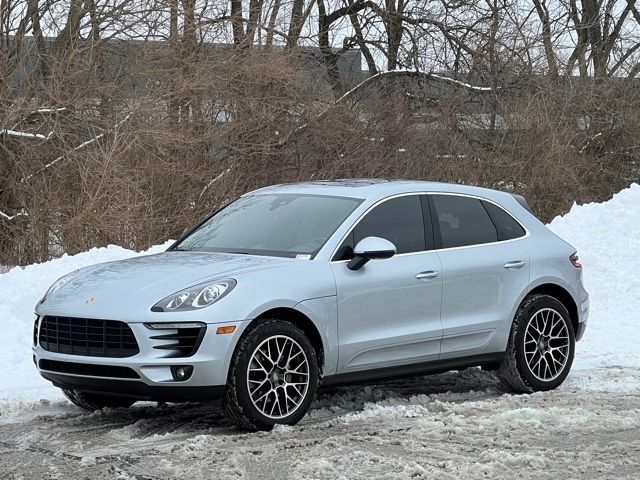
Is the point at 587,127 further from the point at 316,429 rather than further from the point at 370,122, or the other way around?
the point at 316,429

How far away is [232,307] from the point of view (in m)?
7.43

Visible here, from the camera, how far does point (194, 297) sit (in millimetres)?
7445

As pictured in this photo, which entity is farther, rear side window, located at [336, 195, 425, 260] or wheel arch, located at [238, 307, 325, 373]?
rear side window, located at [336, 195, 425, 260]

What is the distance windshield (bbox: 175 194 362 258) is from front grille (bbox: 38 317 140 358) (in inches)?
50.4

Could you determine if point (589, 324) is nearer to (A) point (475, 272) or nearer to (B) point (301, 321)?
(A) point (475, 272)

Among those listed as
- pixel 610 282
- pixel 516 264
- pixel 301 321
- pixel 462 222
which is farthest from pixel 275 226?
pixel 610 282

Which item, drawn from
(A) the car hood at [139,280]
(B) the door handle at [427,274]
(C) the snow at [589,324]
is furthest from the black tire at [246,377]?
(B) the door handle at [427,274]

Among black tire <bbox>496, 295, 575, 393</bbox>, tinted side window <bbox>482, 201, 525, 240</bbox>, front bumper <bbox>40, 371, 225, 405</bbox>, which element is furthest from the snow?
tinted side window <bbox>482, 201, 525, 240</bbox>

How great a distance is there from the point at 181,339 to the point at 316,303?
0.97 metres

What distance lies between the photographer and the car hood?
750cm

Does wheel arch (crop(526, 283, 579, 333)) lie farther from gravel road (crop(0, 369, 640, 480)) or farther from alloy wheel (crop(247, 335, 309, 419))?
alloy wheel (crop(247, 335, 309, 419))

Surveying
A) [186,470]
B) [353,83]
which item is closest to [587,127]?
[353,83]

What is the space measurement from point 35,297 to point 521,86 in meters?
15.9

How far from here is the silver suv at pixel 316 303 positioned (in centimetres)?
740
